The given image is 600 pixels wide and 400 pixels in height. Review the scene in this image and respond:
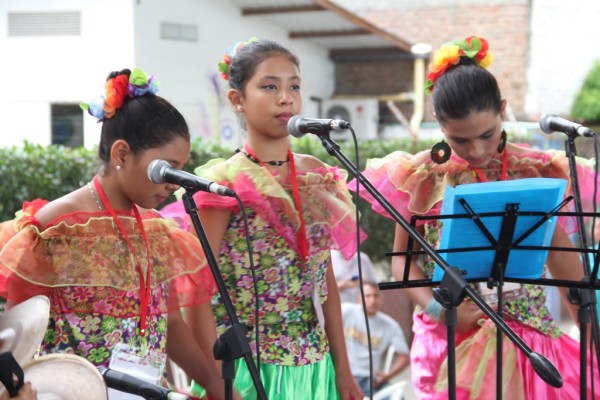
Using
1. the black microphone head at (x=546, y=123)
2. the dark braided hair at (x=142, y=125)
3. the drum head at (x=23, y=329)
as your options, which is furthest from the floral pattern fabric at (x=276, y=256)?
the drum head at (x=23, y=329)

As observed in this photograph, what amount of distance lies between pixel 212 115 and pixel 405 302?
6.18 metres

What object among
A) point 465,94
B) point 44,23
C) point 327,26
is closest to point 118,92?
point 465,94

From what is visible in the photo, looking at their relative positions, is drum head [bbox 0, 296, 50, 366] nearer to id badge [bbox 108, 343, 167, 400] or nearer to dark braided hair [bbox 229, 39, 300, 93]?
id badge [bbox 108, 343, 167, 400]

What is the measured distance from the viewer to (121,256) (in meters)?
3.02

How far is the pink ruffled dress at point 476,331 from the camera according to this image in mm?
3572

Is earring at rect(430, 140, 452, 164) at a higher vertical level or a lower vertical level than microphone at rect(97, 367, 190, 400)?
higher

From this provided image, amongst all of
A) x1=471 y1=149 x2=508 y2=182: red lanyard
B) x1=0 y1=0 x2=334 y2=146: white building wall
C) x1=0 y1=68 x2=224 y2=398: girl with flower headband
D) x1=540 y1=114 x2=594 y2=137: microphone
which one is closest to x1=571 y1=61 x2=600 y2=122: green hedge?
x1=0 y1=0 x2=334 y2=146: white building wall

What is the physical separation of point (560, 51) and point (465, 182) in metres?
19.1

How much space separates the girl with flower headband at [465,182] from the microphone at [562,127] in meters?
0.17

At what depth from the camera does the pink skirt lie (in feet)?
11.7

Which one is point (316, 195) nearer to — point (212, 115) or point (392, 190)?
point (392, 190)

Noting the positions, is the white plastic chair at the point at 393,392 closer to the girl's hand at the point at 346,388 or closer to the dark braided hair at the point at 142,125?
the girl's hand at the point at 346,388

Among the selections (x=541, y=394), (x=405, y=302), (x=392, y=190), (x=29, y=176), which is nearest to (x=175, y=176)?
(x=392, y=190)

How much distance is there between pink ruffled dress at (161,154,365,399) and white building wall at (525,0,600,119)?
18491 millimetres
